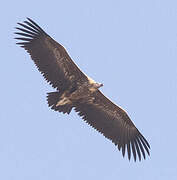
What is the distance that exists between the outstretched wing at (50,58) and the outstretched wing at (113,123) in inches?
53.0

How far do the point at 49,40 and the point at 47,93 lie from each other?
6.10ft

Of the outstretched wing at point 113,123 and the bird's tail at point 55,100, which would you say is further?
the outstretched wing at point 113,123

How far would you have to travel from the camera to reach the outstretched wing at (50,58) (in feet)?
75.6

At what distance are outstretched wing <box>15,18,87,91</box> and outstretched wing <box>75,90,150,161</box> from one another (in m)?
1.35

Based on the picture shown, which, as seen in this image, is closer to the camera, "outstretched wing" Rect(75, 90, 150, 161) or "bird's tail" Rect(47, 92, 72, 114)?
"bird's tail" Rect(47, 92, 72, 114)

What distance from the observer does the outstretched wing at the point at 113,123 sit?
2453cm

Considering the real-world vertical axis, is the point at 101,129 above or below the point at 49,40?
below

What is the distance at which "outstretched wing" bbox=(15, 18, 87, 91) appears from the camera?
23.0 metres

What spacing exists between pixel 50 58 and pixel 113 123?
3727mm

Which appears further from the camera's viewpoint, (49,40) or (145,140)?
(145,140)

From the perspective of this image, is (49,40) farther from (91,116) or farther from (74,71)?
(91,116)

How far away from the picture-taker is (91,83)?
23.2 metres

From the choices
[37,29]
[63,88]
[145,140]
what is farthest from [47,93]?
[145,140]

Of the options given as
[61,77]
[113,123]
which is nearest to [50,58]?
[61,77]
